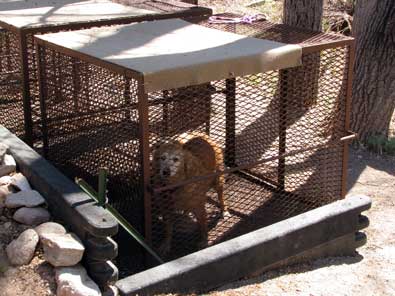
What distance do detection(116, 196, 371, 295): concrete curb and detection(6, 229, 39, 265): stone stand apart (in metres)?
0.45

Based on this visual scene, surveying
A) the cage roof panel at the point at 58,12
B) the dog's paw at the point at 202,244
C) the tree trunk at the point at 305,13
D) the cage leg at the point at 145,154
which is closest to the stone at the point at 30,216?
the cage leg at the point at 145,154

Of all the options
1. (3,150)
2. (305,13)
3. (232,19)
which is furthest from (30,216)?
(305,13)

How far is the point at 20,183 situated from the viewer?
387 cm

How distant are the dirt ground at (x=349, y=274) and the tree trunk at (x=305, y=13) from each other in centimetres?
223

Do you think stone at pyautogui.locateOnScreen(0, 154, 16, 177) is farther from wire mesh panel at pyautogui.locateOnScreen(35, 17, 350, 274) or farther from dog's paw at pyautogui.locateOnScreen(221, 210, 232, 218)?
dog's paw at pyautogui.locateOnScreen(221, 210, 232, 218)

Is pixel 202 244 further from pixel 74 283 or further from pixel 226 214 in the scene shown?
pixel 74 283

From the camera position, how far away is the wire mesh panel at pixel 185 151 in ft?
13.7

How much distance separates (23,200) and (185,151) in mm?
1040

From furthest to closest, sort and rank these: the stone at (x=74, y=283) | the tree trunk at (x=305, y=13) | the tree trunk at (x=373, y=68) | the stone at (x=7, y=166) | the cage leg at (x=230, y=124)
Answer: the tree trunk at (x=305, y=13)
the tree trunk at (x=373, y=68)
the cage leg at (x=230, y=124)
the stone at (x=7, y=166)
the stone at (x=74, y=283)

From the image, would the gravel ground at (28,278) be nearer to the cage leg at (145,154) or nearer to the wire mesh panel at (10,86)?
the cage leg at (145,154)

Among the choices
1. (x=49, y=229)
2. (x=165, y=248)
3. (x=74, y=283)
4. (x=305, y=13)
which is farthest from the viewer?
(x=305, y=13)

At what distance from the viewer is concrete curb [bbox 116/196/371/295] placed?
3.49 m

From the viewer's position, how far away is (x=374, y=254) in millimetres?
4559

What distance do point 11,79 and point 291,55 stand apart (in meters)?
2.42
